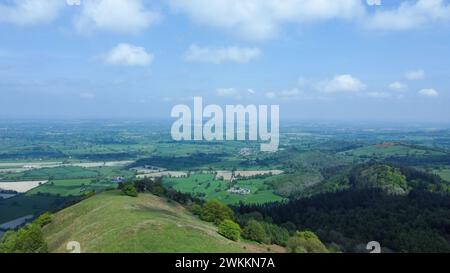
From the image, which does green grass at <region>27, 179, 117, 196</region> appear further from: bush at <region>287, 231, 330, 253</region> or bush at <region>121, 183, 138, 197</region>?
bush at <region>287, 231, 330, 253</region>

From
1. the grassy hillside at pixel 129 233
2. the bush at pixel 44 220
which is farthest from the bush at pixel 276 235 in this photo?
the bush at pixel 44 220

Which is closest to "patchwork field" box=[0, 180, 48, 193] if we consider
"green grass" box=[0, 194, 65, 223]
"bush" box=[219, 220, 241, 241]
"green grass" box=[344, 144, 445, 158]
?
"green grass" box=[0, 194, 65, 223]

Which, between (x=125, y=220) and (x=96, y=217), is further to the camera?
(x=96, y=217)

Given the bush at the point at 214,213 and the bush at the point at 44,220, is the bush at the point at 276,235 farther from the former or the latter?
the bush at the point at 44,220

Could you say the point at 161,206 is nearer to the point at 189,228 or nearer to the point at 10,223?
the point at 189,228

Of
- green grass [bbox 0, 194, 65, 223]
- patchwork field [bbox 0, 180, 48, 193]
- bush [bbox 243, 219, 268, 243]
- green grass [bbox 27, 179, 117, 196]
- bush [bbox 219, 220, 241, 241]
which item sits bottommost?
green grass [bbox 0, 194, 65, 223]
